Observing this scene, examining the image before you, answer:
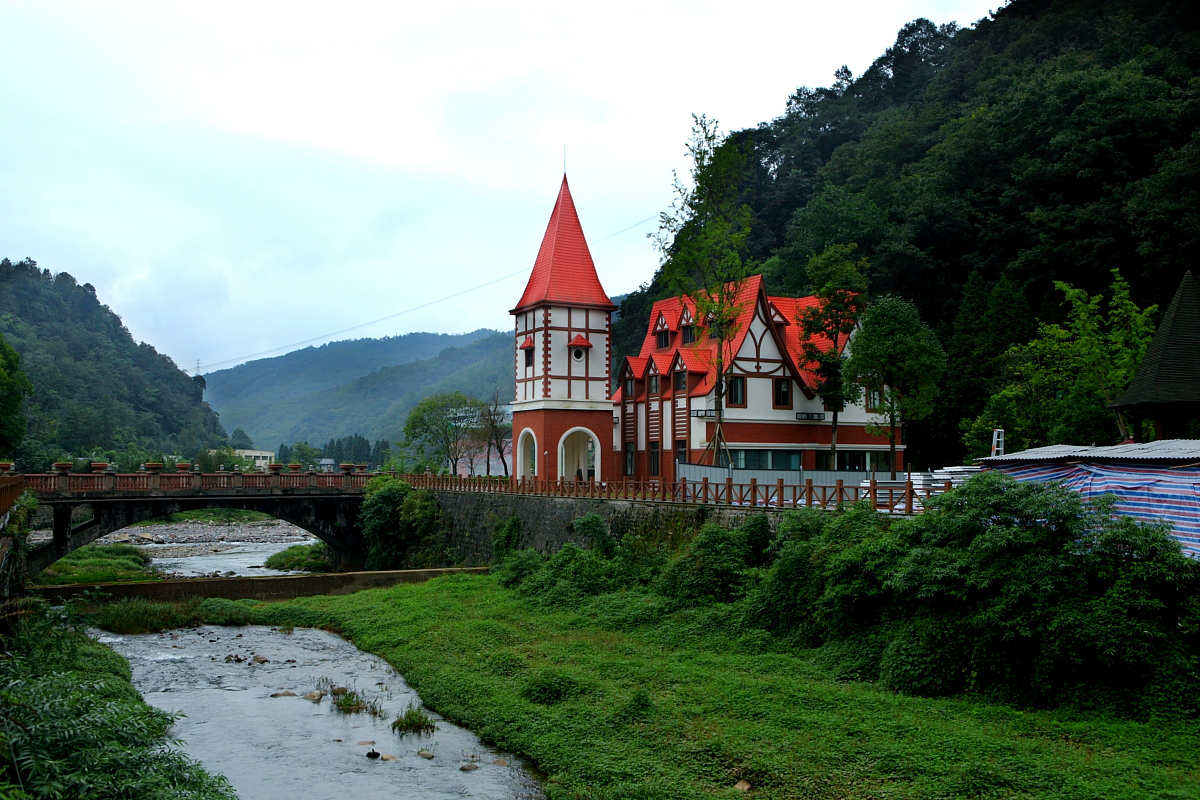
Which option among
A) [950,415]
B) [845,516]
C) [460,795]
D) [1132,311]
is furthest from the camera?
[950,415]

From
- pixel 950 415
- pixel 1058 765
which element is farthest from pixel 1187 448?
pixel 950 415

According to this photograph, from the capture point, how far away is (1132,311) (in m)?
30.1

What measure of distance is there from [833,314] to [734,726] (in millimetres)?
25835

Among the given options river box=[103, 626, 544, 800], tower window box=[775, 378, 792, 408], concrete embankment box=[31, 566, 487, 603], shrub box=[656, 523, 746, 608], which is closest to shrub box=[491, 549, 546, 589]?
concrete embankment box=[31, 566, 487, 603]

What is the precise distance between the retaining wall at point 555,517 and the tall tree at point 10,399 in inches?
1003

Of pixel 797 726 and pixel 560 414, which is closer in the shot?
pixel 797 726

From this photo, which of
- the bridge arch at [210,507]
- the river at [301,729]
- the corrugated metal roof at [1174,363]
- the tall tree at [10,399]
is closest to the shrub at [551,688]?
the river at [301,729]

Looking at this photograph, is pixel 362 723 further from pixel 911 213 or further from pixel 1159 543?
pixel 911 213

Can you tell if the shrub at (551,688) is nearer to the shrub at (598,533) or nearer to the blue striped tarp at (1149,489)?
the blue striped tarp at (1149,489)

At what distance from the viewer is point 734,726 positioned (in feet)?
45.2

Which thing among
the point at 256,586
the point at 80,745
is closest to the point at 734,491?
the point at 256,586

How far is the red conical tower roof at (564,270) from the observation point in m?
39.1

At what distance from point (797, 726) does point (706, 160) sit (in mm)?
23738

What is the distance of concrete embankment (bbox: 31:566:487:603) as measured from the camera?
2748cm
